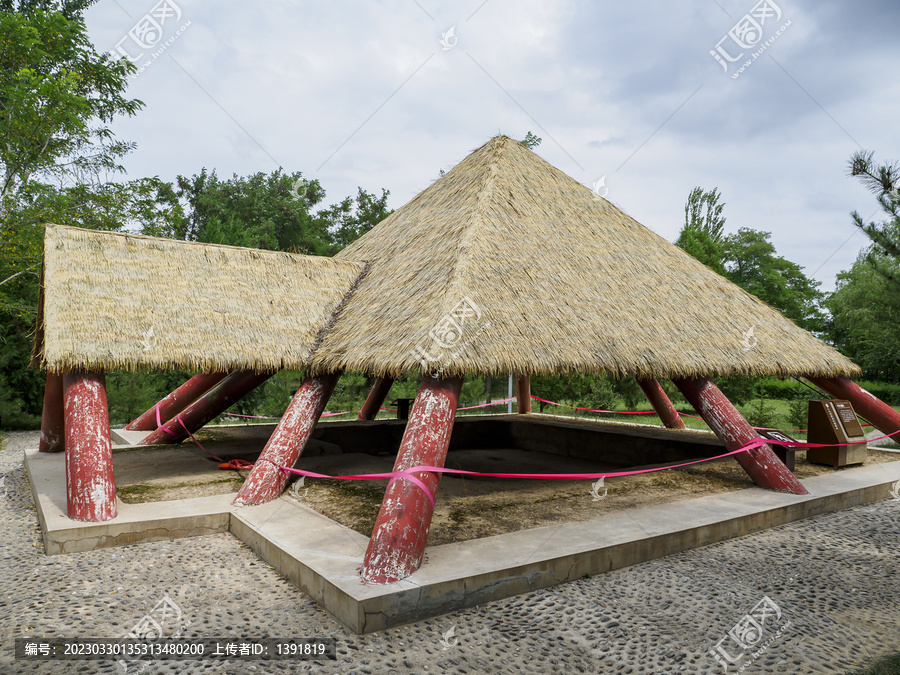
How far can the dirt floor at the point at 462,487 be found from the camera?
5.81 metres

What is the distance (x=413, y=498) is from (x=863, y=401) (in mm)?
8150

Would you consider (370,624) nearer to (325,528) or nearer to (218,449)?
(325,528)

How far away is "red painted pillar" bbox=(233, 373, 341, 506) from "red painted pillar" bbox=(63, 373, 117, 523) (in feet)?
4.08

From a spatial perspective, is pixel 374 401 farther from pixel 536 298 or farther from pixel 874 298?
pixel 874 298

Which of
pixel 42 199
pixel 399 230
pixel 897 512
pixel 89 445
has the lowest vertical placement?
pixel 897 512

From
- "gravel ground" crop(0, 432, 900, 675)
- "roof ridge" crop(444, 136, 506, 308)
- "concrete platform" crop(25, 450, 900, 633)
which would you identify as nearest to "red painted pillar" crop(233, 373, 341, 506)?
"concrete platform" crop(25, 450, 900, 633)

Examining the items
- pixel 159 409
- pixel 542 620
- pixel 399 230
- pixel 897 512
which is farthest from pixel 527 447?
pixel 542 620

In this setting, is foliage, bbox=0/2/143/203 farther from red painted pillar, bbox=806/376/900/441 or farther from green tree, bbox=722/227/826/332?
green tree, bbox=722/227/826/332

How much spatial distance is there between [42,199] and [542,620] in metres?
15.9

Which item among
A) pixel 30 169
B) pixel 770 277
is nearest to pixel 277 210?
pixel 30 169

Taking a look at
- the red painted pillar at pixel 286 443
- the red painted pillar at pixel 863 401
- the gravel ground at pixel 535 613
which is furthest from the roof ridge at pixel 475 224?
the red painted pillar at pixel 863 401

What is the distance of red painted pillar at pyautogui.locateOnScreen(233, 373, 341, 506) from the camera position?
6203 millimetres

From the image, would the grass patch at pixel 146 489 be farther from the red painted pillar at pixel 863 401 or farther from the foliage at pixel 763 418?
the foliage at pixel 763 418

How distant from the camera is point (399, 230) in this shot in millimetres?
9391
